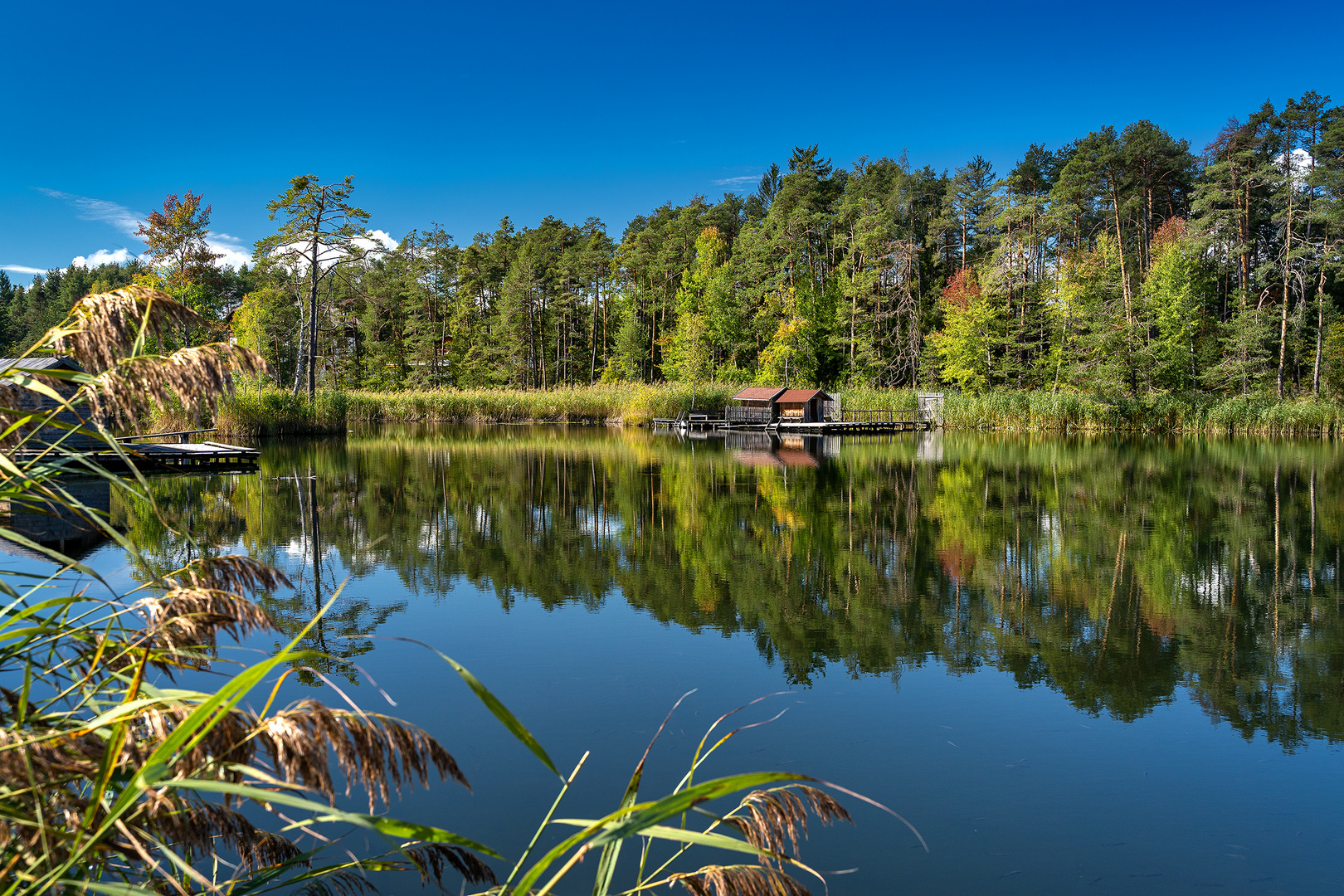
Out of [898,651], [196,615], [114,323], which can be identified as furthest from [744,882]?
[898,651]

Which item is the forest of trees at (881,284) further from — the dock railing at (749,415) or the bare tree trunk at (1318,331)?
the dock railing at (749,415)

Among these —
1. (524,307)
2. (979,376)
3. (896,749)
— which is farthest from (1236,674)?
(524,307)

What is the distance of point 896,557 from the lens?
10094 mm

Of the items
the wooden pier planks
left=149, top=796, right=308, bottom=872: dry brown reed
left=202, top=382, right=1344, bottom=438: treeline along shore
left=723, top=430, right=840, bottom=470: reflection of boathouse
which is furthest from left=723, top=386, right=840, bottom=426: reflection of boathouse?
left=149, top=796, right=308, bottom=872: dry brown reed

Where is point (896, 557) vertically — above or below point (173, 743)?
below

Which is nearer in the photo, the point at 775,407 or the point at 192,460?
the point at 192,460

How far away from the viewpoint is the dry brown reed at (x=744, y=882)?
5.14 feet

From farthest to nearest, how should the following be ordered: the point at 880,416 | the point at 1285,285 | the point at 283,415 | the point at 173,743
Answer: the point at 880,416 → the point at 1285,285 → the point at 283,415 → the point at 173,743

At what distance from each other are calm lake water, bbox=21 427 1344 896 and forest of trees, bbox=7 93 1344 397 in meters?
24.4

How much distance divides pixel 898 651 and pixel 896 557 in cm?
365

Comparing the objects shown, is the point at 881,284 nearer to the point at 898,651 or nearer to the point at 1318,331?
the point at 1318,331

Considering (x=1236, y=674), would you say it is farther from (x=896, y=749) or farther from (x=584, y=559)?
(x=584, y=559)

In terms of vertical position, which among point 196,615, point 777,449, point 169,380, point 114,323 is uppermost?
point 114,323

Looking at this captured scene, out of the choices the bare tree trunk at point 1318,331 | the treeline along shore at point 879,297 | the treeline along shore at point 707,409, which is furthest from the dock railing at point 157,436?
the bare tree trunk at point 1318,331
